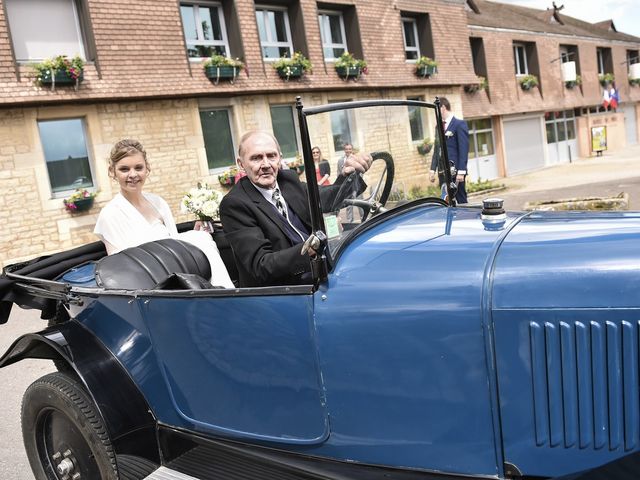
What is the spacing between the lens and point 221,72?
13.0 m

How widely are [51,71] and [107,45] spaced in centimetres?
133

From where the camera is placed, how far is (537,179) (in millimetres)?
20188

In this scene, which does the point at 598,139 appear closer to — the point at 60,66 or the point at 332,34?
the point at 332,34

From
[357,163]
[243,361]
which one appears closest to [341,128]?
[357,163]

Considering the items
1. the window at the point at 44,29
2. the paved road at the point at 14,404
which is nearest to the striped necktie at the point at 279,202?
the paved road at the point at 14,404

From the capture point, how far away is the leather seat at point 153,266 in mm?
2611

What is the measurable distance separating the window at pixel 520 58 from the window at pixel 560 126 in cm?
251

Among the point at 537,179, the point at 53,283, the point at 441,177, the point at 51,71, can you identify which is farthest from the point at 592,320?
the point at 537,179

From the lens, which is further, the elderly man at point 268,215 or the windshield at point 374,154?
the elderly man at point 268,215

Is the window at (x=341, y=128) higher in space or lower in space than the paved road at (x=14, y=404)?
higher

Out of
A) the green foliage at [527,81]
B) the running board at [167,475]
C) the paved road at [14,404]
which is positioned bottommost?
the paved road at [14,404]

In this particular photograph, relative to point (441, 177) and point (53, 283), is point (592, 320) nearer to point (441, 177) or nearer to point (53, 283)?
point (441, 177)

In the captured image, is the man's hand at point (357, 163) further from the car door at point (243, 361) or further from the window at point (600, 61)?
the window at point (600, 61)

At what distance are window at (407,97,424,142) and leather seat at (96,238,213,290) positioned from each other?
1179 mm
